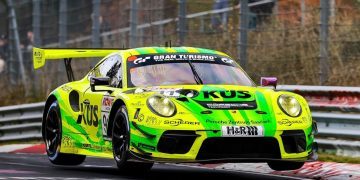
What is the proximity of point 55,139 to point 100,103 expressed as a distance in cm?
163

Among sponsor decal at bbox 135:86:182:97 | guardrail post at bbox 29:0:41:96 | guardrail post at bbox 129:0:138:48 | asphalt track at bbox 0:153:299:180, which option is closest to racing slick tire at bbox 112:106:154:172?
sponsor decal at bbox 135:86:182:97

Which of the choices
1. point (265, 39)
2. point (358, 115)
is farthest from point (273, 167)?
point (265, 39)

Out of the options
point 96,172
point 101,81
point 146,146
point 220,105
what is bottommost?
point 96,172

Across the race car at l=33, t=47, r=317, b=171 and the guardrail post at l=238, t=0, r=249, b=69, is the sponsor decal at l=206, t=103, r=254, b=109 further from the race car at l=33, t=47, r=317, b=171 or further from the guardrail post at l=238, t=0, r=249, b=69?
the guardrail post at l=238, t=0, r=249, b=69

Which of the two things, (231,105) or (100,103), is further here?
(100,103)

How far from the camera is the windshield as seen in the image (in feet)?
35.4

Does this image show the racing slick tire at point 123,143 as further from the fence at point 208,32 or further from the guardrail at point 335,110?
the fence at point 208,32

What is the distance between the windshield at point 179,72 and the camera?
35.4 feet

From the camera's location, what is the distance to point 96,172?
11.5m

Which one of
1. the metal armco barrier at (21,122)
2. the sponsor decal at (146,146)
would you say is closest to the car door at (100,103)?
the sponsor decal at (146,146)

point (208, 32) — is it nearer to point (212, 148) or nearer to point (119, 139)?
point (119, 139)

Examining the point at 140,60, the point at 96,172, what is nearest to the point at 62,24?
the point at 96,172

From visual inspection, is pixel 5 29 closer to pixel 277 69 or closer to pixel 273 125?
pixel 277 69

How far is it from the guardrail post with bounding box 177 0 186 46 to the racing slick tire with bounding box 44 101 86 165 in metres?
4.89
